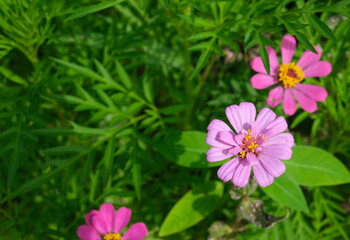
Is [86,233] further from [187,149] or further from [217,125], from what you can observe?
[217,125]

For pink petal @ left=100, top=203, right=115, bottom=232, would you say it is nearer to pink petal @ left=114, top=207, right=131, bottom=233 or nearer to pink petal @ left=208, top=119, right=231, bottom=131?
pink petal @ left=114, top=207, right=131, bottom=233

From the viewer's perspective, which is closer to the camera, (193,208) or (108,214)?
(108,214)

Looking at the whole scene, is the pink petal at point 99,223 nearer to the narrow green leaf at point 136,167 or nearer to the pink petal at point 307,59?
the narrow green leaf at point 136,167

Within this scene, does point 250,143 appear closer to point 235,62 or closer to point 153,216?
point 153,216

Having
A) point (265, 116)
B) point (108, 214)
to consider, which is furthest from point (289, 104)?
point (108, 214)

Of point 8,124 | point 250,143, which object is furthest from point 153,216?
point 250,143

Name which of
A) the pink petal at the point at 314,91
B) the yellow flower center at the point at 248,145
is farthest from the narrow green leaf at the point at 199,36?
the pink petal at the point at 314,91

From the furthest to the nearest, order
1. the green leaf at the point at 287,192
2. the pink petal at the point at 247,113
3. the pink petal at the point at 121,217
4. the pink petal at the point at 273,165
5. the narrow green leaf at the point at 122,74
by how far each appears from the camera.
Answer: the narrow green leaf at the point at 122,74, the pink petal at the point at 121,217, the green leaf at the point at 287,192, the pink petal at the point at 247,113, the pink petal at the point at 273,165
